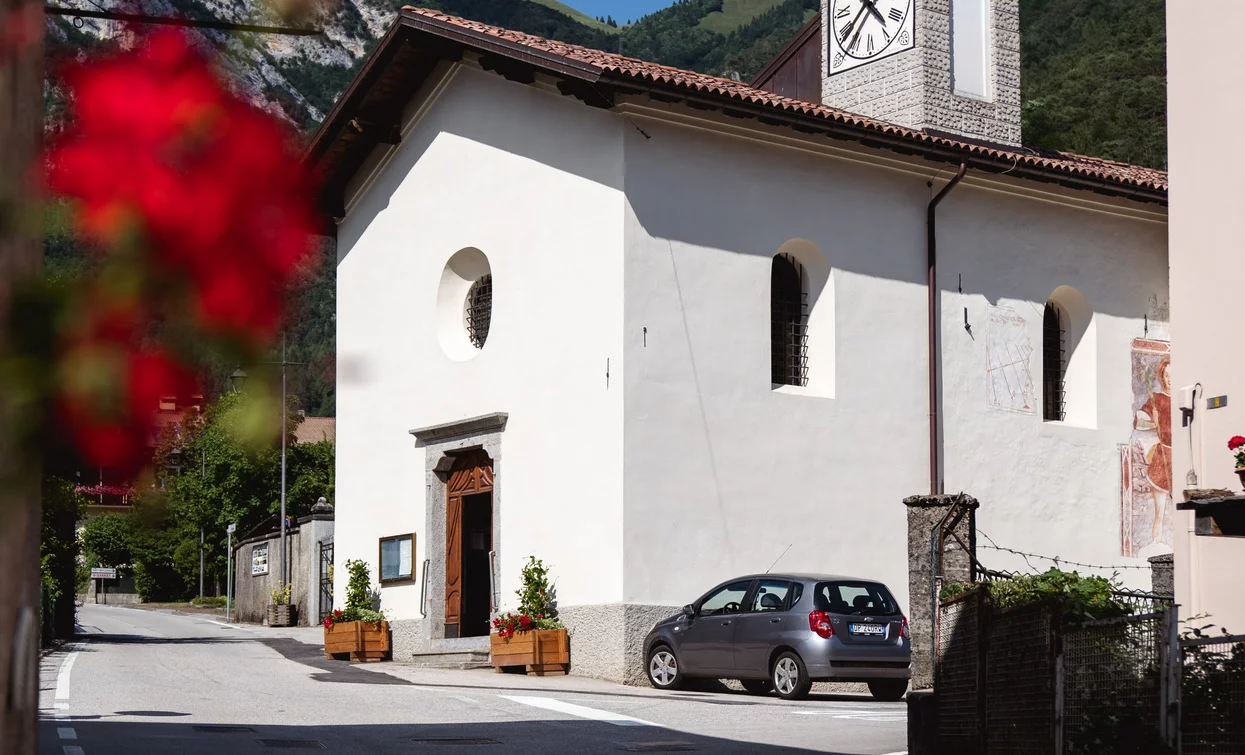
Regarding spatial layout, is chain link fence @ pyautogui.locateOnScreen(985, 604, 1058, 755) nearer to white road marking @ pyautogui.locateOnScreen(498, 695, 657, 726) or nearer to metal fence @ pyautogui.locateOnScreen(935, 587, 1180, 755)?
metal fence @ pyautogui.locateOnScreen(935, 587, 1180, 755)

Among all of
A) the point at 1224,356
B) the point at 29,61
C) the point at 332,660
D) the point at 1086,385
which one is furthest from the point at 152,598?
the point at 29,61

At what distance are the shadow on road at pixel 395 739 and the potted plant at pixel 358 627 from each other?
971 cm

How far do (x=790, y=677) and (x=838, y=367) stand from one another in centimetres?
531

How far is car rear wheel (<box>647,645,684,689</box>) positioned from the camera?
1739cm

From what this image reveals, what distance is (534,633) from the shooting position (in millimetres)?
18781

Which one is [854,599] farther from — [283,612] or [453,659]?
[283,612]

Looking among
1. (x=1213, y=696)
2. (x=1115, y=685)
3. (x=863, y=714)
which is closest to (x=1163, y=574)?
(x=863, y=714)

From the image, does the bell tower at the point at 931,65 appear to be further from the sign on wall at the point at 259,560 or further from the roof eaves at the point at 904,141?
the sign on wall at the point at 259,560

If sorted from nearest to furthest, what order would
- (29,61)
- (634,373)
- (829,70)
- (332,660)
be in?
(29,61) → (634,373) → (332,660) → (829,70)

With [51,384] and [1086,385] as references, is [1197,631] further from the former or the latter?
[1086,385]

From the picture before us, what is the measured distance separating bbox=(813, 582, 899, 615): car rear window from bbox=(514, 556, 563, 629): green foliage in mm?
3828

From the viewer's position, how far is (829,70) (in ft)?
83.7

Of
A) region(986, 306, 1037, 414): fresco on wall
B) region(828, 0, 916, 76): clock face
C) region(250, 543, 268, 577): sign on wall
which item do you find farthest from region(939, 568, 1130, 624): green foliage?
region(250, 543, 268, 577): sign on wall

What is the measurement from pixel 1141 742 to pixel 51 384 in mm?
7465
